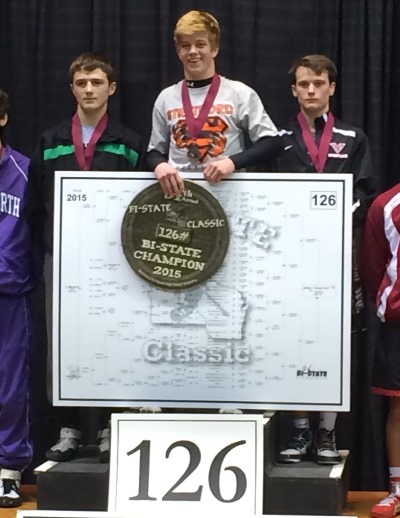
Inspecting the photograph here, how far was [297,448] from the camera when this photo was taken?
2600mm

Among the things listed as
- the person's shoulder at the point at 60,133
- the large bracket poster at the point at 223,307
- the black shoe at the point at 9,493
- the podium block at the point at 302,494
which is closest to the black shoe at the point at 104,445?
the large bracket poster at the point at 223,307

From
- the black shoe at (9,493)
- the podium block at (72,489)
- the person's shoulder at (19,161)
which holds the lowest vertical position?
the black shoe at (9,493)

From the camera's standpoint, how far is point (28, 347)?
2.75m

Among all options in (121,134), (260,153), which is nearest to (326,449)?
(260,153)

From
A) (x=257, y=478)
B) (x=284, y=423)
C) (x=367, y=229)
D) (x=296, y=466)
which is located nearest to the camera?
(x=257, y=478)

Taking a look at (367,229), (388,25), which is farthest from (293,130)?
(388,25)

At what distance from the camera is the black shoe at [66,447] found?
2.50 m

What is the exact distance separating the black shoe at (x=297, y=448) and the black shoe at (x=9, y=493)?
822 mm

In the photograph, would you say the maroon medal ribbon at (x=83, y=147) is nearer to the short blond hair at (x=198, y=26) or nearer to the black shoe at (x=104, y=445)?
the short blond hair at (x=198, y=26)

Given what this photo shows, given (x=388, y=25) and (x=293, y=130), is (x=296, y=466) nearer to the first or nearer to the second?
(x=293, y=130)

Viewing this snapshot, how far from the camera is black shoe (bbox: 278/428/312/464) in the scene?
2531mm

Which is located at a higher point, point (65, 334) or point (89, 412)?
point (65, 334)

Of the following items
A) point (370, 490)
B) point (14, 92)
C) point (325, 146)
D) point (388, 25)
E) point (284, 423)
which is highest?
point (388, 25)

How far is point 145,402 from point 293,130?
101 cm
